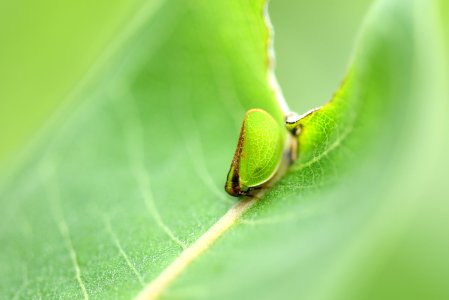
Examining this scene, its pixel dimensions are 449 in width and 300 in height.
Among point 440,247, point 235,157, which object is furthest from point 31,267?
point 440,247

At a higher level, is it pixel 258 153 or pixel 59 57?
pixel 59 57

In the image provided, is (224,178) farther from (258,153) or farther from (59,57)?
(59,57)

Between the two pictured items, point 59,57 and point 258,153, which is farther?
point 59,57

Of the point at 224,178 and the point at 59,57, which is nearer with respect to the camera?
the point at 224,178

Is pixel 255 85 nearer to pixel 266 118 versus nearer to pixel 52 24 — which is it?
pixel 266 118

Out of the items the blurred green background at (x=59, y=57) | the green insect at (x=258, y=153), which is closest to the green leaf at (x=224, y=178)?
the green insect at (x=258, y=153)

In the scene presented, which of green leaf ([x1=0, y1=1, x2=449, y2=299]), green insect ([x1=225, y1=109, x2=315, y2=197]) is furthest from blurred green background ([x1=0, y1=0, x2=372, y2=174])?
green insect ([x1=225, y1=109, x2=315, y2=197])

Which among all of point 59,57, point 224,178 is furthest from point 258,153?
point 59,57
